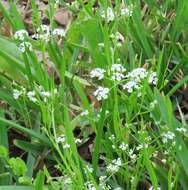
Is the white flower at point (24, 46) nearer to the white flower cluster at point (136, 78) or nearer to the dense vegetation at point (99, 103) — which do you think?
the dense vegetation at point (99, 103)

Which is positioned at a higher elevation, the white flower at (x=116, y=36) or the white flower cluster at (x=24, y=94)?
the white flower at (x=116, y=36)

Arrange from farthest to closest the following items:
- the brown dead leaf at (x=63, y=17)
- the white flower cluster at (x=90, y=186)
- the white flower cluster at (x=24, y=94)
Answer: the brown dead leaf at (x=63, y=17) < the white flower cluster at (x=24, y=94) < the white flower cluster at (x=90, y=186)

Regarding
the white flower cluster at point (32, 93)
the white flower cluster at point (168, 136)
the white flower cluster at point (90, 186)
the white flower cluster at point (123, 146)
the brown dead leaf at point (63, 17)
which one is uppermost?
the brown dead leaf at point (63, 17)

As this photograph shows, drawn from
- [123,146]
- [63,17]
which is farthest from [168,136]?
[63,17]

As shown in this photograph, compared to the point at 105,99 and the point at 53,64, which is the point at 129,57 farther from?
the point at 105,99

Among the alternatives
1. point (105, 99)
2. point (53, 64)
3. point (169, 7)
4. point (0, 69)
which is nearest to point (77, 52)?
point (53, 64)

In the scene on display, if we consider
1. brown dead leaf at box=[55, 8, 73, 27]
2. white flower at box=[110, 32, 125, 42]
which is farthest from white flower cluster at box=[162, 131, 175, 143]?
brown dead leaf at box=[55, 8, 73, 27]

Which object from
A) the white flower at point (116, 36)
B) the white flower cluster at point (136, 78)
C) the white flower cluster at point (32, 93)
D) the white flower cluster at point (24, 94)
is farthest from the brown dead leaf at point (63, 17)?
the white flower cluster at point (136, 78)

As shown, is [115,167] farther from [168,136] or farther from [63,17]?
[63,17]
